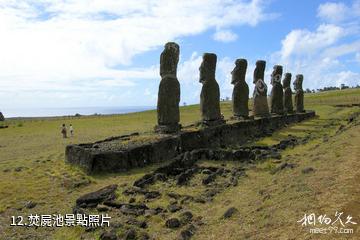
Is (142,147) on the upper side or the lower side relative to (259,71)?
lower

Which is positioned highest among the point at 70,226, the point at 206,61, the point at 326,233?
the point at 206,61

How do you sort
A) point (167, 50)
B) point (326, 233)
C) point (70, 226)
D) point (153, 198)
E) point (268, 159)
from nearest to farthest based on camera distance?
point (326, 233) < point (70, 226) < point (153, 198) < point (268, 159) < point (167, 50)

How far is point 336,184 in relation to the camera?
939cm

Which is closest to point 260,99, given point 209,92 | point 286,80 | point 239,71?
point 239,71

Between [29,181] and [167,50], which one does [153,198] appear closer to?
[29,181]

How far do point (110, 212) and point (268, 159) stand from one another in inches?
292

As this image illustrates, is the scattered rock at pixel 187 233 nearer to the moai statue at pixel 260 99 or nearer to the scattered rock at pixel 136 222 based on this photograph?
the scattered rock at pixel 136 222

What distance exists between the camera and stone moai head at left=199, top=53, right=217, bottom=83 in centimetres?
2189

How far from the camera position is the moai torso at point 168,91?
1891 centimetres

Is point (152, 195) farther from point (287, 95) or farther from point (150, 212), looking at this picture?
point (287, 95)

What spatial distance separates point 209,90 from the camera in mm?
21828

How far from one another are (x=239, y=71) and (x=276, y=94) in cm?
733

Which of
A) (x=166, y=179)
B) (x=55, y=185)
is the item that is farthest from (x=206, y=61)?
(x=55, y=185)

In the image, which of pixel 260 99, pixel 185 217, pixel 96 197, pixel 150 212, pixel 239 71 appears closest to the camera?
pixel 185 217
